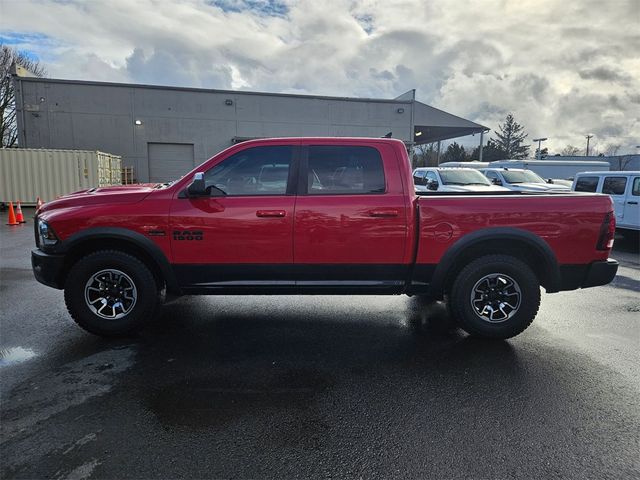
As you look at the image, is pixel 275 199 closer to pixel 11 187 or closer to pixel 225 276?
pixel 225 276

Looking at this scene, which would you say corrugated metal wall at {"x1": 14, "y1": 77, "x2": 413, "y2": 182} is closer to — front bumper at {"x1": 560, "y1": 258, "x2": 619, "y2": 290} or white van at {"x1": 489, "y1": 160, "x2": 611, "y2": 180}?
white van at {"x1": 489, "y1": 160, "x2": 611, "y2": 180}

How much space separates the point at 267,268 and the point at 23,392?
7.16 feet

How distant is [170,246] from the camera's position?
4.15 meters

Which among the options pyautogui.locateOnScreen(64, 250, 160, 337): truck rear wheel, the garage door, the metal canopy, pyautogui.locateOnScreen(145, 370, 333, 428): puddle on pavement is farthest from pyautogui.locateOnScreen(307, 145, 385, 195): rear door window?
the metal canopy

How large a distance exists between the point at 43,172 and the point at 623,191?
65.0 ft

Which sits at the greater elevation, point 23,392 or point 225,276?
point 225,276

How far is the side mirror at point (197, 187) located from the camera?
4.00 meters

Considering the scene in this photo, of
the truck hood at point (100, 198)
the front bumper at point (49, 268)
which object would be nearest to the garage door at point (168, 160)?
the truck hood at point (100, 198)

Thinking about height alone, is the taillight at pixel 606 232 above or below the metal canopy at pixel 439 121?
below

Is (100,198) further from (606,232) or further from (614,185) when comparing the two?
(614,185)

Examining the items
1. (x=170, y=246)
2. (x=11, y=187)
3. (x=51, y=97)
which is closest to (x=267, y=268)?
(x=170, y=246)

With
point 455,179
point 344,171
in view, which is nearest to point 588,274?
point 344,171

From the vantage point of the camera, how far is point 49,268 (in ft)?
13.6

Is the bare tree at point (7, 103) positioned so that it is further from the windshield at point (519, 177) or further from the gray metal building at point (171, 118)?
the windshield at point (519, 177)
